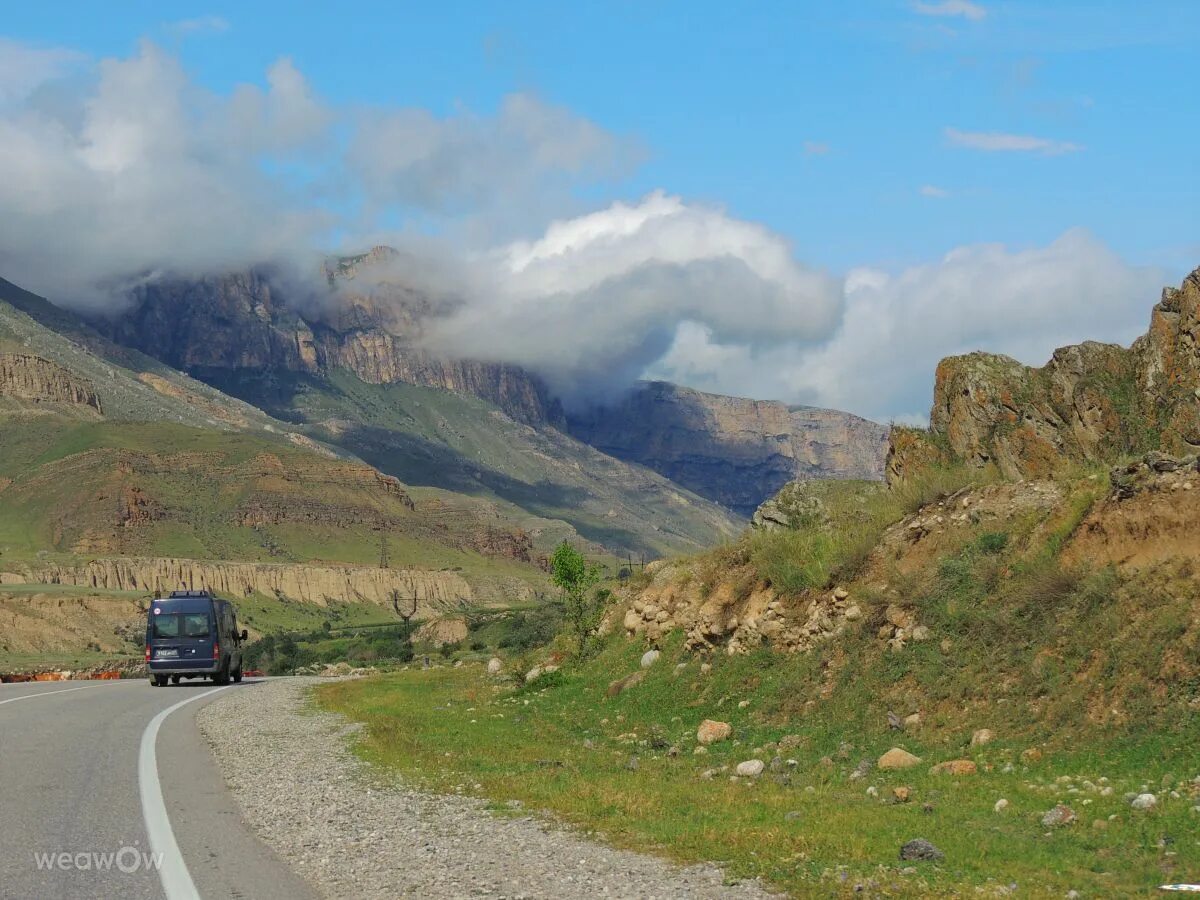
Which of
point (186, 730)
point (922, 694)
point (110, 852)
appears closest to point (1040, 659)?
point (922, 694)

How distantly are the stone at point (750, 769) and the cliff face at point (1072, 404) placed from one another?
9.88 metres

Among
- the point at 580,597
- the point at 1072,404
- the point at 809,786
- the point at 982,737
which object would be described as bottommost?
the point at 809,786

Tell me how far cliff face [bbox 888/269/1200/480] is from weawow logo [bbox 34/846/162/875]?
655 inches

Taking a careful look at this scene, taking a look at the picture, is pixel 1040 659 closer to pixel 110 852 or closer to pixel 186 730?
pixel 110 852

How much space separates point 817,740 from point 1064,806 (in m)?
5.36

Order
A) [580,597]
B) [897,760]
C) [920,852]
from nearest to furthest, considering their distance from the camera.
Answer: [920,852] → [897,760] → [580,597]

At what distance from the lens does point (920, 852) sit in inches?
375

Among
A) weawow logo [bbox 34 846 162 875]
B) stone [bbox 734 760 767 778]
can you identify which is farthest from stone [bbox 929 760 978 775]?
weawow logo [bbox 34 846 162 875]

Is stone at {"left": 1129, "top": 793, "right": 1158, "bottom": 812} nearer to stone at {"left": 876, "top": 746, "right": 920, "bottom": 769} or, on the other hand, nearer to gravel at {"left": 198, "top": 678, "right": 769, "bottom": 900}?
stone at {"left": 876, "top": 746, "right": 920, "bottom": 769}

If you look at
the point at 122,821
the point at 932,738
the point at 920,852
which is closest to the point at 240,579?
the point at 932,738

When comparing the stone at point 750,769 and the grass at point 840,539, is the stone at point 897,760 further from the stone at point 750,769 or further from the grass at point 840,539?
the grass at point 840,539

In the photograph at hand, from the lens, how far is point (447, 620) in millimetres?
107438

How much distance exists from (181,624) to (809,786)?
99.3ft

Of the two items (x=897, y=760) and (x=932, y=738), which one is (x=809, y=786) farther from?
(x=932, y=738)
